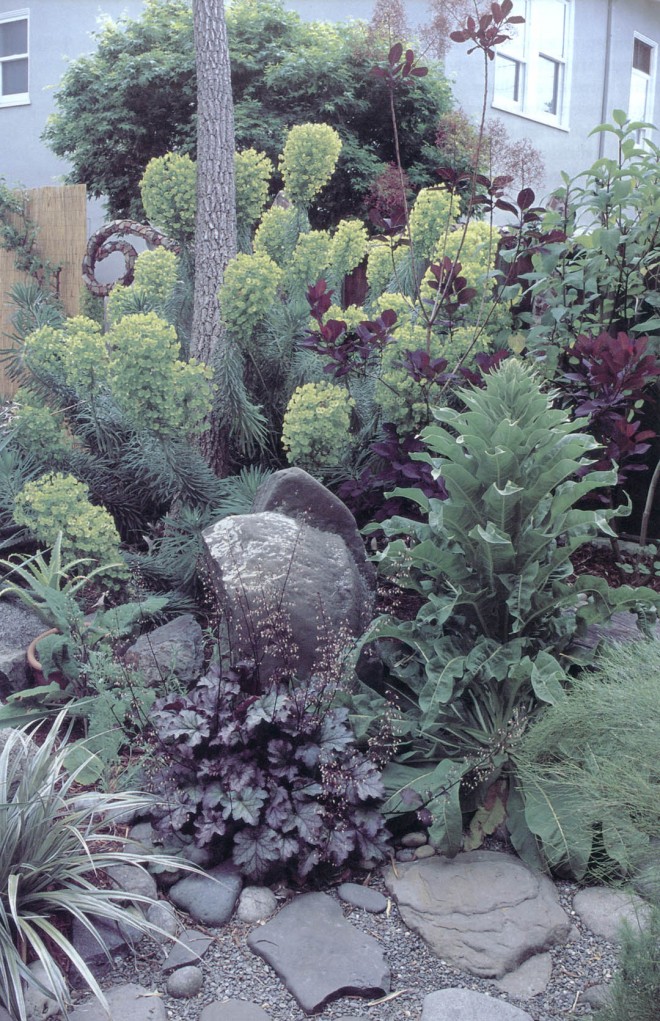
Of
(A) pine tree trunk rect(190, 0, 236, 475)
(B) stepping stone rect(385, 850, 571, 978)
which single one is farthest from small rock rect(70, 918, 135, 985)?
(A) pine tree trunk rect(190, 0, 236, 475)

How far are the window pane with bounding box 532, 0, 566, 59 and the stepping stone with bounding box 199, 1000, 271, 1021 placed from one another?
13.6m

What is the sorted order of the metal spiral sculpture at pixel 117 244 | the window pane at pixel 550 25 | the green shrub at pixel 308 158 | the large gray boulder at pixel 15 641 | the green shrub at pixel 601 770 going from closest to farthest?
the green shrub at pixel 601 770
the large gray boulder at pixel 15 641
the green shrub at pixel 308 158
the metal spiral sculpture at pixel 117 244
the window pane at pixel 550 25

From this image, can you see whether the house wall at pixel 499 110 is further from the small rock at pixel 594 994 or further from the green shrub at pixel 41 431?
the small rock at pixel 594 994

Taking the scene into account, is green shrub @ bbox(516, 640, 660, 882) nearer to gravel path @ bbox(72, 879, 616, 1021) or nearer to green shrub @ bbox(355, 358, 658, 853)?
green shrub @ bbox(355, 358, 658, 853)

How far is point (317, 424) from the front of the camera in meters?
4.16

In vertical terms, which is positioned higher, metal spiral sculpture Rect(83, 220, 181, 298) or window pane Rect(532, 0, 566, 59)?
window pane Rect(532, 0, 566, 59)

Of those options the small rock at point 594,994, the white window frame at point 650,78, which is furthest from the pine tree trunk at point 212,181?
the white window frame at point 650,78

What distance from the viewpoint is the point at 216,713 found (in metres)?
2.88

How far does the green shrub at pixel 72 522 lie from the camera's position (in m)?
4.07

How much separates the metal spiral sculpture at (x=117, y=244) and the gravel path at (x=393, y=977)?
5442mm

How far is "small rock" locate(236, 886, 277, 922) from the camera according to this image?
101 inches

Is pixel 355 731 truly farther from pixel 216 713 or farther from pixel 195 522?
pixel 195 522

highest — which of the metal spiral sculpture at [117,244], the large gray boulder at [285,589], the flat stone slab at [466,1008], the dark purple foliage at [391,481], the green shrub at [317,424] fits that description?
the metal spiral sculpture at [117,244]

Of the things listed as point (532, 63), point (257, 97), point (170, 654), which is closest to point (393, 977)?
point (170, 654)
